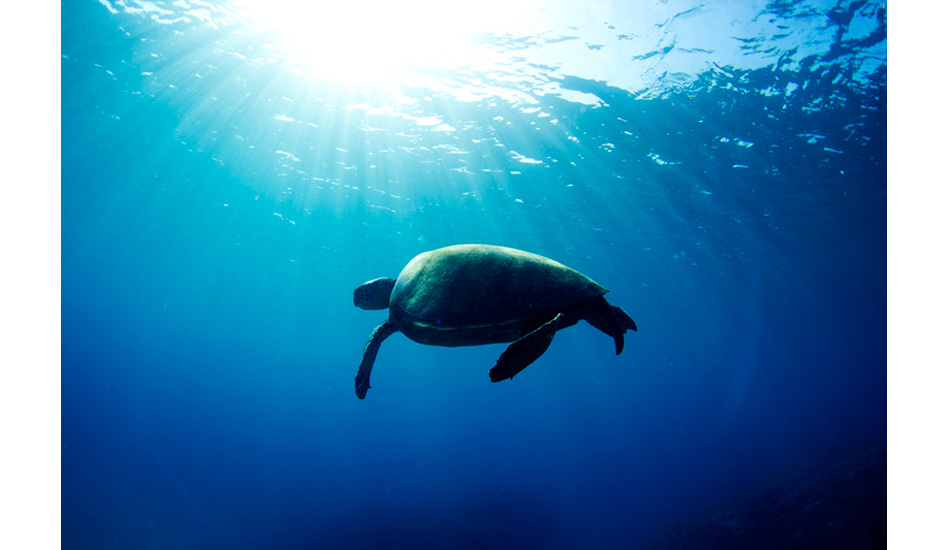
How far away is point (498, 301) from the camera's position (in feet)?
13.4

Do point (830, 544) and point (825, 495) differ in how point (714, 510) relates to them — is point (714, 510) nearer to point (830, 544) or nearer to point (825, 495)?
point (825, 495)

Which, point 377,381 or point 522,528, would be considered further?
point 377,381

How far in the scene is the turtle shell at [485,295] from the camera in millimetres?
4047

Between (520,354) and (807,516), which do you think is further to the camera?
(807,516)

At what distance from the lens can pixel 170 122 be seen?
57.6 feet

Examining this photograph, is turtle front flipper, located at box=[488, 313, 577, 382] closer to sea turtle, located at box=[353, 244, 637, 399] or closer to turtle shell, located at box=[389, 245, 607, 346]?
sea turtle, located at box=[353, 244, 637, 399]

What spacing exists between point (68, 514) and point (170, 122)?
20.5m

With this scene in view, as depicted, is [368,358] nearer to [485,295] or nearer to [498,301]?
[485,295]

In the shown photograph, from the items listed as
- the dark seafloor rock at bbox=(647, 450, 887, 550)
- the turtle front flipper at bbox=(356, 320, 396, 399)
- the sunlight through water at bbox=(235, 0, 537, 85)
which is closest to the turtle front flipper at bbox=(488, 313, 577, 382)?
the turtle front flipper at bbox=(356, 320, 396, 399)

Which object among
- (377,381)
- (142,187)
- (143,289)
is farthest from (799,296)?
(377,381)

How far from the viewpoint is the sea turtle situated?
4.02 metres

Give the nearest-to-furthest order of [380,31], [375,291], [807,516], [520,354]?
[520,354], [375,291], [380,31], [807,516]

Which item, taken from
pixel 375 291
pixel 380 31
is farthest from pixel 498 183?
pixel 375 291

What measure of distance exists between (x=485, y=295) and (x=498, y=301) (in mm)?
165
